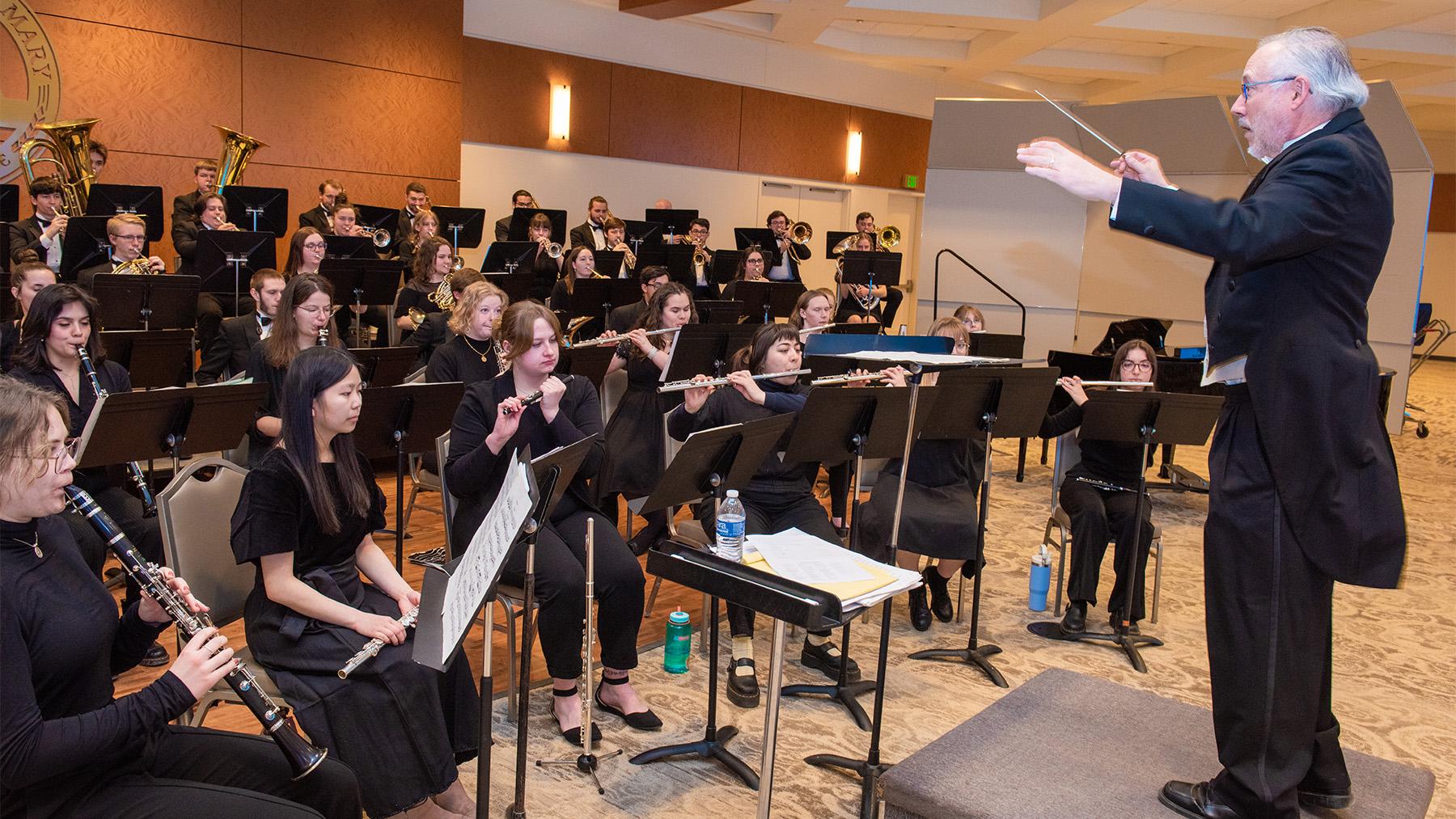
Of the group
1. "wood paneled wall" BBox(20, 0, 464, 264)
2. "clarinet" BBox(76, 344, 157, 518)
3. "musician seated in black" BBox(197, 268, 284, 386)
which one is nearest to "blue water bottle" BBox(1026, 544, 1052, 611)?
"clarinet" BBox(76, 344, 157, 518)

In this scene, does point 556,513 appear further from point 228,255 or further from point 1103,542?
point 228,255

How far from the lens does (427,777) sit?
2.51 m

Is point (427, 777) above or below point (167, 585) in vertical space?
below

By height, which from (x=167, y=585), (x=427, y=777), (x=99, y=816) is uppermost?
(x=167, y=585)

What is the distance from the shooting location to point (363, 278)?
6.63 meters

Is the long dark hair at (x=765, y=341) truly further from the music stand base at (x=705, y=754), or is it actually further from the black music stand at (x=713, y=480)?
the music stand base at (x=705, y=754)

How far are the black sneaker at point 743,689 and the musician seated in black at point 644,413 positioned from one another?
767mm

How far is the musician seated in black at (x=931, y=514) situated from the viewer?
4.26m

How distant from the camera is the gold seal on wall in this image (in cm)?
801

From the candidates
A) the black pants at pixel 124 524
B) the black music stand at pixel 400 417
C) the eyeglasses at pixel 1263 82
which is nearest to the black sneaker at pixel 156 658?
the black pants at pixel 124 524

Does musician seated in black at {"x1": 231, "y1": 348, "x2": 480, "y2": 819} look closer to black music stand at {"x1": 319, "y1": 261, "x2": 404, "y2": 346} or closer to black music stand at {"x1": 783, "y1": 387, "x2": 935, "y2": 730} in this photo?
black music stand at {"x1": 783, "y1": 387, "x2": 935, "y2": 730}

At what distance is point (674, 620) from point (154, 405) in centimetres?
192

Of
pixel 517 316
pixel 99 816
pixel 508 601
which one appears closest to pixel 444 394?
pixel 517 316

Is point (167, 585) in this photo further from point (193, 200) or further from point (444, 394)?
point (193, 200)
